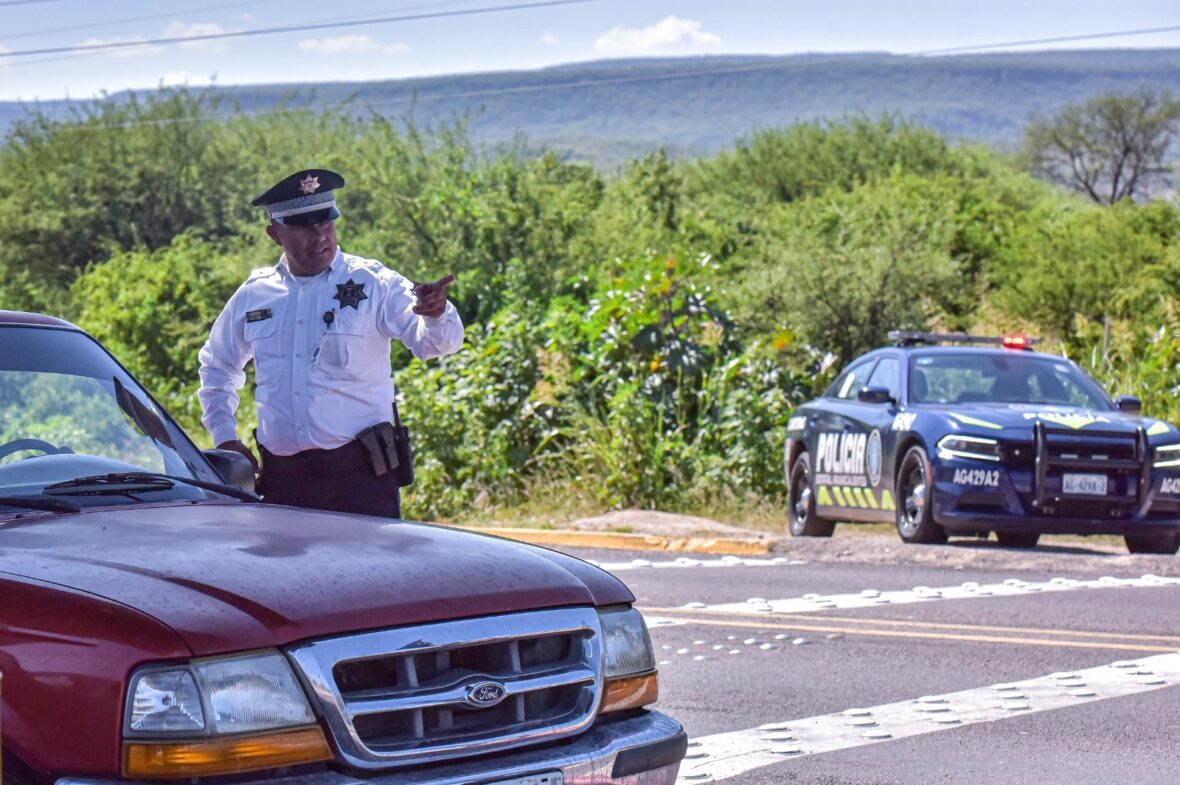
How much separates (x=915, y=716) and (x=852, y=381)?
893cm

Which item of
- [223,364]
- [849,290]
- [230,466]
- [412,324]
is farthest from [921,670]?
[849,290]

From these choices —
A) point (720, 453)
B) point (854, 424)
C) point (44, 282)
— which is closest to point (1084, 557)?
point (854, 424)

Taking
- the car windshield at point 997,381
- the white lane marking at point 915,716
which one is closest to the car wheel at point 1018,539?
the car windshield at point 997,381

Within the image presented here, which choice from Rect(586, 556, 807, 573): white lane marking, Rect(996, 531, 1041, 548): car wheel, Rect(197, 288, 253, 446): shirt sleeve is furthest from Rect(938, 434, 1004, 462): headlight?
Rect(197, 288, 253, 446): shirt sleeve

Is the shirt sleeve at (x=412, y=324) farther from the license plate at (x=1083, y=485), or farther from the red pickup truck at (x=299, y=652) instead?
the license plate at (x=1083, y=485)

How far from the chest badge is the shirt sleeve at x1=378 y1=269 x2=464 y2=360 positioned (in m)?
0.07

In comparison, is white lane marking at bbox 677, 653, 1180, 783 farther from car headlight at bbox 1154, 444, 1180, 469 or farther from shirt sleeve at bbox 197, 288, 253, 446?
car headlight at bbox 1154, 444, 1180, 469

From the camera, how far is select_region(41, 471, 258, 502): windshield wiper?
4414mm

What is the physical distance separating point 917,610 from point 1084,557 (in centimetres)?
332

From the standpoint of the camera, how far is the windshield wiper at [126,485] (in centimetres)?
441

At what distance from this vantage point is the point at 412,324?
620cm

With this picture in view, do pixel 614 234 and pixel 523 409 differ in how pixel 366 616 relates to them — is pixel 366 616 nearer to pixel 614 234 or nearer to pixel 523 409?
pixel 523 409

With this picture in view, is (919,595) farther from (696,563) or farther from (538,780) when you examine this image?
(538,780)

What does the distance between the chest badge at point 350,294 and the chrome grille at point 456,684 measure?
2440 mm
